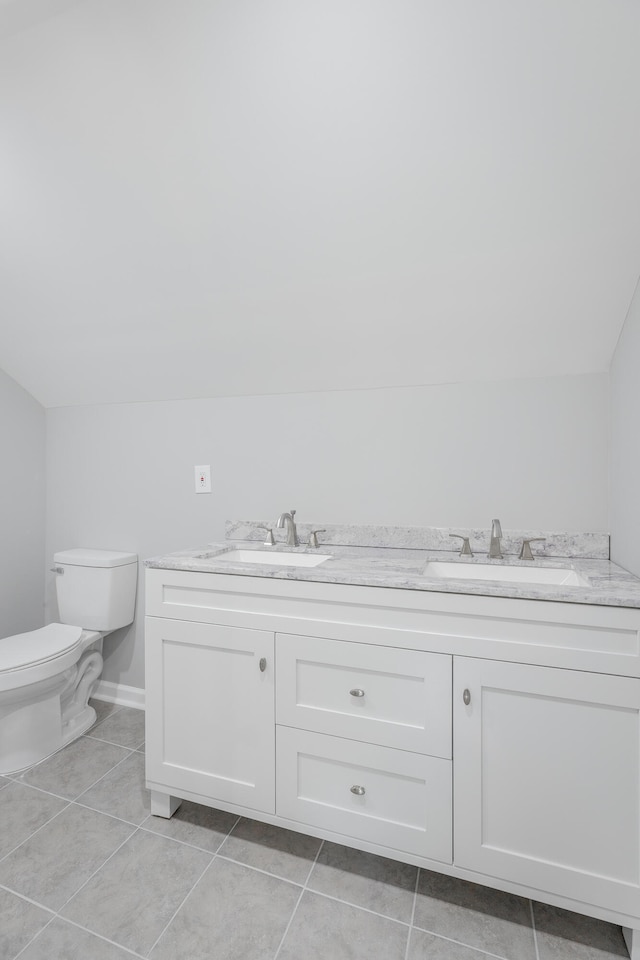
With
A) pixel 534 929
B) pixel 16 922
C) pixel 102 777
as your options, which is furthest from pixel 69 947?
pixel 534 929

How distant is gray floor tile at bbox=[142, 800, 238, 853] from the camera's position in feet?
5.01

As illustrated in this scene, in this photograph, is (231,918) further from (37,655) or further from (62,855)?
(37,655)

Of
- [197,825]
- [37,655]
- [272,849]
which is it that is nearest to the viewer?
→ [272,849]

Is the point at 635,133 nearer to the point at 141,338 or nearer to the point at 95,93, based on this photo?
the point at 95,93

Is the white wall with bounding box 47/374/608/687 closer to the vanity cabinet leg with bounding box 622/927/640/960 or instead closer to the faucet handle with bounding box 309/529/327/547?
the faucet handle with bounding box 309/529/327/547

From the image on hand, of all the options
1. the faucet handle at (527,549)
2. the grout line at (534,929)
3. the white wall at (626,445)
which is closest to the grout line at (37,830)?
the grout line at (534,929)

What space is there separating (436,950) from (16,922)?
107 cm

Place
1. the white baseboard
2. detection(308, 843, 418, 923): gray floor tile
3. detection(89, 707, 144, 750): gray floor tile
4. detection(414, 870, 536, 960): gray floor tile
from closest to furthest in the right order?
detection(414, 870, 536, 960): gray floor tile < detection(308, 843, 418, 923): gray floor tile < detection(89, 707, 144, 750): gray floor tile < the white baseboard

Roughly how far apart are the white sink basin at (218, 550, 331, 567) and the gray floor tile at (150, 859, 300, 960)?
0.95 metres

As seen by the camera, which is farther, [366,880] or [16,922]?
[366,880]

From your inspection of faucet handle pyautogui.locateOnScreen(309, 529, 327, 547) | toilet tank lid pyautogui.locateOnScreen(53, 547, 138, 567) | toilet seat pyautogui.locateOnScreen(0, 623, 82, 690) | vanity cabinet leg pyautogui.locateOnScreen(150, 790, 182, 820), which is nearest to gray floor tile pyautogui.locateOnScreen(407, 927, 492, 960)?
vanity cabinet leg pyautogui.locateOnScreen(150, 790, 182, 820)

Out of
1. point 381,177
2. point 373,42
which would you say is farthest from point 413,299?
point 373,42

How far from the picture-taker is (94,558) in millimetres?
2293

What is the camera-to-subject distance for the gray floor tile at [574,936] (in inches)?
45.9
